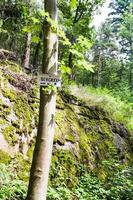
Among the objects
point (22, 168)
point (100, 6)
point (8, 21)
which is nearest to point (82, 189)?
point (22, 168)

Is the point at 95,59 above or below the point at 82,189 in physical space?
above

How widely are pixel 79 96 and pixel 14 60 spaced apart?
2.56 m

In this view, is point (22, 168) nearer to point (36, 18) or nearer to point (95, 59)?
point (36, 18)

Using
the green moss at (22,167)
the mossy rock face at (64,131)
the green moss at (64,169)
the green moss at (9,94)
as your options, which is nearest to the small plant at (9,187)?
the green moss at (22,167)

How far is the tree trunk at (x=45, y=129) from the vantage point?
4.59 meters

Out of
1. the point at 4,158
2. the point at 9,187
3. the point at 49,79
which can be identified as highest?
the point at 49,79

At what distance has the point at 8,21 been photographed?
587 inches

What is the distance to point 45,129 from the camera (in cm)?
462

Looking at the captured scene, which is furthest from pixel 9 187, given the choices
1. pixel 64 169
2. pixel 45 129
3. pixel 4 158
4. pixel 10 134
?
pixel 64 169

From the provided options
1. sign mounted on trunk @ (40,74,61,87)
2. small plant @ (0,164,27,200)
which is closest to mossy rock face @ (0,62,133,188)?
small plant @ (0,164,27,200)

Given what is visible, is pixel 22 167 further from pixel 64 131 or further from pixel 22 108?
pixel 64 131

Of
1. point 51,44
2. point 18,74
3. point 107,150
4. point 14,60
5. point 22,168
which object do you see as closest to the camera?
point 51,44

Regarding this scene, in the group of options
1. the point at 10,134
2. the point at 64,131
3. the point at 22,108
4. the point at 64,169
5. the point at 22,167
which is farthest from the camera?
the point at 64,131

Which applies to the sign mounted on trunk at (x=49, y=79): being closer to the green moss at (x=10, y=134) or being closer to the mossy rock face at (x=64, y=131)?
the mossy rock face at (x=64, y=131)
